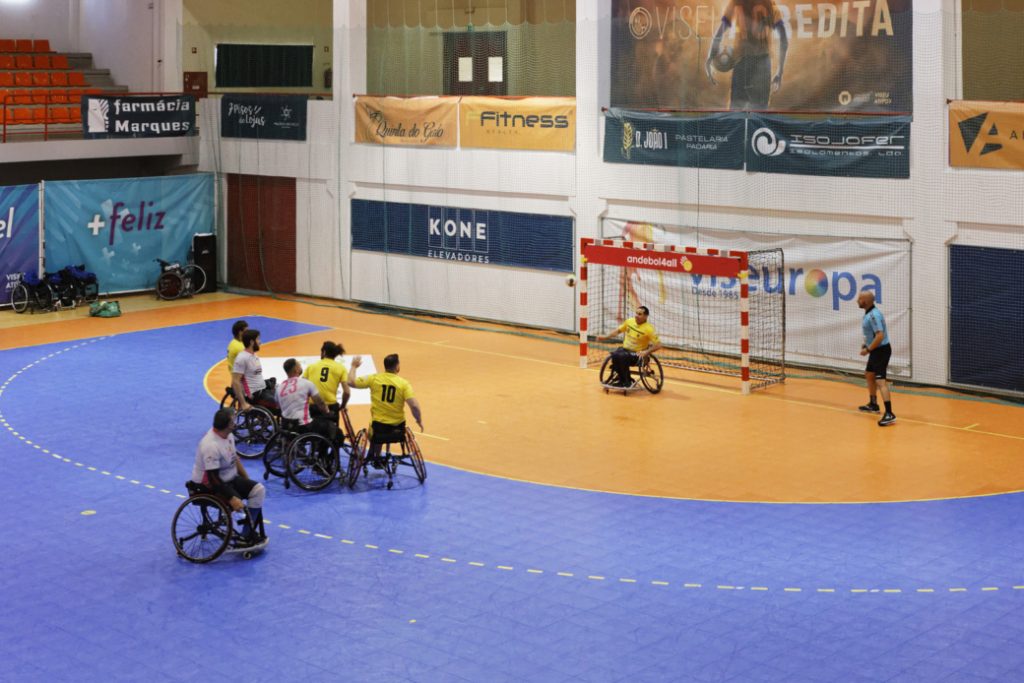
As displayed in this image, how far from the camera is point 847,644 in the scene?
11.7 meters

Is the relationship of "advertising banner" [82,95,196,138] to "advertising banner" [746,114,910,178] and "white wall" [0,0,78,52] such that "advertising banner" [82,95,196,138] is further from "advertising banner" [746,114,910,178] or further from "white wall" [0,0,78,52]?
"advertising banner" [746,114,910,178]

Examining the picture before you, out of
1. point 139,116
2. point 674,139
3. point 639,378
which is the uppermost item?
point 139,116

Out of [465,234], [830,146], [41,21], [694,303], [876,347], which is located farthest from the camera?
[41,21]

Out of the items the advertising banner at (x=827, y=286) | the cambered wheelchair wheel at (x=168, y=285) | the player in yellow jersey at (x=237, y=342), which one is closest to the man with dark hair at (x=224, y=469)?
the player in yellow jersey at (x=237, y=342)

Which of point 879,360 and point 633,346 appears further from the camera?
point 633,346

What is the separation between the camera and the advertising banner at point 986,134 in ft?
68.6

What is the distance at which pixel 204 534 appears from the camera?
46.4 feet

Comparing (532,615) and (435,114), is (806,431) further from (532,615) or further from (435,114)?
(435,114)

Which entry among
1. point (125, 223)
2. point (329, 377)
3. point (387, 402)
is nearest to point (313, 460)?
point (329, 377)

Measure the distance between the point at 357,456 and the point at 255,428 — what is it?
84.8 inches

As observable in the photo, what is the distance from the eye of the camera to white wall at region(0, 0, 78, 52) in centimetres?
3656

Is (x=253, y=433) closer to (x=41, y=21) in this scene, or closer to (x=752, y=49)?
(x=752, y=49)

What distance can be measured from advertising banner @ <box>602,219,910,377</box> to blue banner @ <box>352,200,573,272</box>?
3.20 m

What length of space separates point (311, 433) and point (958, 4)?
13.1 meters
